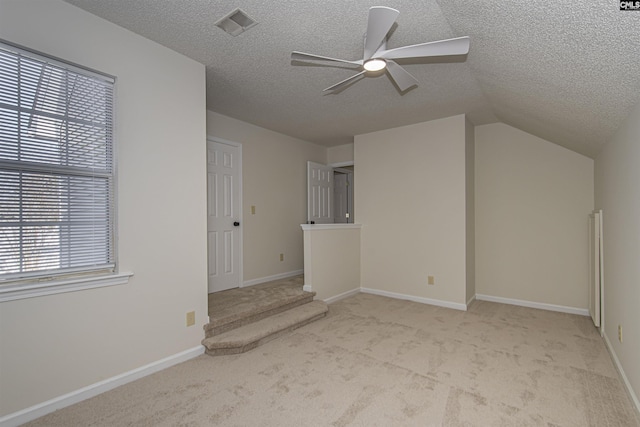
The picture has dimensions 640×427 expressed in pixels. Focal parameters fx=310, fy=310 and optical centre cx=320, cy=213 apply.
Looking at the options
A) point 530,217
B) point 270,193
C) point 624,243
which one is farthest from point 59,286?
point 530,217

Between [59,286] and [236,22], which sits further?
[236,22]

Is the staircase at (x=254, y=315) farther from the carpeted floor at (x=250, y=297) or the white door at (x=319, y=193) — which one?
the white door at (x=319, y=193)

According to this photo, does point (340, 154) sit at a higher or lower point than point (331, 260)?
higher

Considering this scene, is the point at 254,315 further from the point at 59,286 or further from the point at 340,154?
the point at 340,154

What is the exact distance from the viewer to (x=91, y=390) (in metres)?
2.15

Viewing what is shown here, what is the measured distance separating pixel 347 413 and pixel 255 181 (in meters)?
3.52

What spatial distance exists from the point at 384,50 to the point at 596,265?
3239mm

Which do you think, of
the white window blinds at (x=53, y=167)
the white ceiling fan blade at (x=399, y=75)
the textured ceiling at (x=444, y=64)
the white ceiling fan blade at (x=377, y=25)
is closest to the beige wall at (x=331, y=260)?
the textured ceiling at (x=444, y=64)

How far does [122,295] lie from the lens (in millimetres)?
2326

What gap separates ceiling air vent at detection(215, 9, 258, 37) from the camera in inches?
83.2

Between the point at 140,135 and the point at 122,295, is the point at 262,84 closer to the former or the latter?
the point at 140,135

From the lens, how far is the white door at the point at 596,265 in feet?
10.5

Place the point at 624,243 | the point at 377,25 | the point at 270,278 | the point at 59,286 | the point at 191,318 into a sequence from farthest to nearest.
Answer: the point at 270,278 → the point at 191,318 → the point at 624,243 → the point at 59,286 → the point at 377,25

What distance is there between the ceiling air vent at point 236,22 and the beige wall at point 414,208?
3.04m
